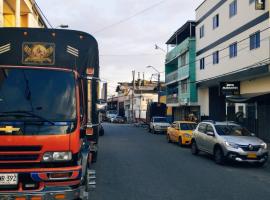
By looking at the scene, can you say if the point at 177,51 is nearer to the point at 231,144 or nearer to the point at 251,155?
the point at 231,144

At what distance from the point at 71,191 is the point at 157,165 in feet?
26.2

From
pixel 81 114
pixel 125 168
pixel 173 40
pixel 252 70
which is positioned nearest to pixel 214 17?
pixel 252 70

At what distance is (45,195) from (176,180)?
17.9ft

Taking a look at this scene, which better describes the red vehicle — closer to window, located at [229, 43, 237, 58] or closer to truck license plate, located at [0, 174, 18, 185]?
truck license plate, located at [0, 174, 18, 185]

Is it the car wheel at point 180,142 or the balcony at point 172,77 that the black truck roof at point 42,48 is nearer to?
the car wheel at point 180,142

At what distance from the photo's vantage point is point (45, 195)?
5.98 m

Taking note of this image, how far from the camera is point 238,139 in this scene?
14305 millimetres

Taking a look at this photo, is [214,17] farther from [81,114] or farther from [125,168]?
[81,114]

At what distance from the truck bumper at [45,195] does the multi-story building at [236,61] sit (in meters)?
18.1

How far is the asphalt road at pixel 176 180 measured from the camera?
883 cm

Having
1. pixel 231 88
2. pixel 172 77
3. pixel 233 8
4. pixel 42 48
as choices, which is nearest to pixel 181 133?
pixel 231 88

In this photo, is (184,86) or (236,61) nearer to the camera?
(236,61)

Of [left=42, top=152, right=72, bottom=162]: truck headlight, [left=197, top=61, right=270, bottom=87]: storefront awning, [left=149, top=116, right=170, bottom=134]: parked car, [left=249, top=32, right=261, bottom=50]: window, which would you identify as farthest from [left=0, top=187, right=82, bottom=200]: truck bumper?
[left=149, top=116, right=170, bottom=134]: parked car

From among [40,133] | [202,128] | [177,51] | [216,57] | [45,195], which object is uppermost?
[177,51]
